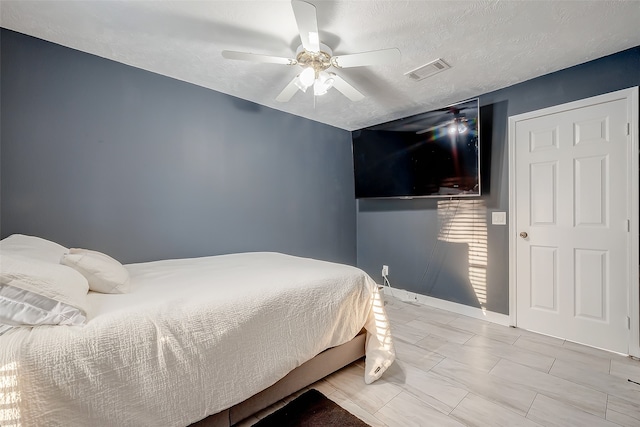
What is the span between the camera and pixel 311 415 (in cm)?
146

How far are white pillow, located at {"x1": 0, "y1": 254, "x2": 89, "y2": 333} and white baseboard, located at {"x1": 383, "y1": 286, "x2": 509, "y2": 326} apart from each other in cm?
325

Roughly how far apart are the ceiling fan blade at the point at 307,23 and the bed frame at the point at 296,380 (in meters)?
1.97

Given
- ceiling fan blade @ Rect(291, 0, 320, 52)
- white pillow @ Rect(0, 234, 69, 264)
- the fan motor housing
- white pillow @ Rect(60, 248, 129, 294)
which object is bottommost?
white pillow @ Rect(60, 248, 129, 294)

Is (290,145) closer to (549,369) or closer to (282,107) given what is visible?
(282,107)

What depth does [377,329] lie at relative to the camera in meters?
1.83

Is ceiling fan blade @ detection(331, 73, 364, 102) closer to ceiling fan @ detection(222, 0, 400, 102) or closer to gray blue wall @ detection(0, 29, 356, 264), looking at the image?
ceiling fan @ detection(222, 0, 400, 102)

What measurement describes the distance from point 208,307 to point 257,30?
176 cm

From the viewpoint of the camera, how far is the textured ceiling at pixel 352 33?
5.27 ft

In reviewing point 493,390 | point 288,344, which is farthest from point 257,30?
point 493,390

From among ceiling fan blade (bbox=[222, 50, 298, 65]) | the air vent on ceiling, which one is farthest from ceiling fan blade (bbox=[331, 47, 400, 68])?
the air vent on ceiling

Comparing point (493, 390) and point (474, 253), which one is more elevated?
point (474, 253)

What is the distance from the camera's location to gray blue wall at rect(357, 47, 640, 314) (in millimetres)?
2238

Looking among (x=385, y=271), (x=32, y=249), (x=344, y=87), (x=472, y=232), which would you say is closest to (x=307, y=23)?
(x=344, y=87)

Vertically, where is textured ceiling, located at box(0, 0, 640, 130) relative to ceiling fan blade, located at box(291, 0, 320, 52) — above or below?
above
